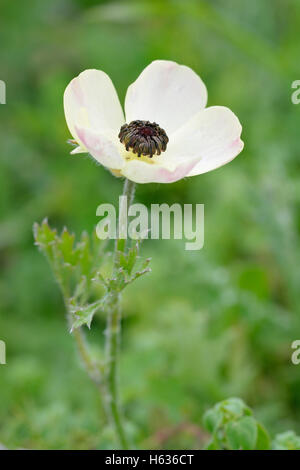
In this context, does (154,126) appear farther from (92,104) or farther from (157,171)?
(157,171)

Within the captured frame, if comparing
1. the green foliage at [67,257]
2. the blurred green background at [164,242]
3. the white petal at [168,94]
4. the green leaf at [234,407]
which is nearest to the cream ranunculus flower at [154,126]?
the white petal at [168,94]

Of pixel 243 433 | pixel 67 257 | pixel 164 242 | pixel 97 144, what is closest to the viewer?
pixel 97 144

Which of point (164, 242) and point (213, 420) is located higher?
point (164, 242)

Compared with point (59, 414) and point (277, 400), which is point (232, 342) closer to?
point (277, 400)

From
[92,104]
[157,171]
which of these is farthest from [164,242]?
[157,171]

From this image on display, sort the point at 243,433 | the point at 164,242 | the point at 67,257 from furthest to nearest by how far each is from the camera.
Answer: the point at 164,242, the point at 67,257, the point at 243,433

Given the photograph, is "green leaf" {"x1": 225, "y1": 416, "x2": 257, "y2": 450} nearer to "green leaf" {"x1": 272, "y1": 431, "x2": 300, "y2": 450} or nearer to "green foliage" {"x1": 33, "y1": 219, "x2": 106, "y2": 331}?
"green leaf" {"x1": 272, "y1": 431, "x2": 300, "y2": 450}
